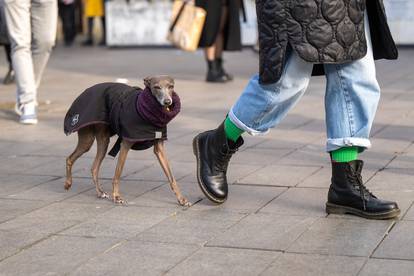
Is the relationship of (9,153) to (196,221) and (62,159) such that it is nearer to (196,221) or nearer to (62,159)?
(62,159)

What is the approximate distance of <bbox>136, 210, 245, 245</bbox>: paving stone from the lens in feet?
13.6

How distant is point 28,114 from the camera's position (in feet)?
26.0

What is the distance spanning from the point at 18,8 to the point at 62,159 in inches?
78.7

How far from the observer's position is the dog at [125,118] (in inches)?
177

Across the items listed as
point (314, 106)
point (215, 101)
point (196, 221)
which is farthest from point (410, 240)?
point (215, 101)

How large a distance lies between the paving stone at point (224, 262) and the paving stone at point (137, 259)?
0.05m

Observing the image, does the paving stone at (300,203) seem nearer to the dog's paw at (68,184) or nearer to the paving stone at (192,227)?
the paving stone at (192,227)

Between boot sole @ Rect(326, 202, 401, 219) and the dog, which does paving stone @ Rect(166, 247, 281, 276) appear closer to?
boot sole @ Rect(326, 202, 401, 219)

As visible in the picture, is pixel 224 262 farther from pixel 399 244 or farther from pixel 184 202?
pixel 184 202

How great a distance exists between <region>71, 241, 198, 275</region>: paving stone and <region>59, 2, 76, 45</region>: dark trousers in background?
48.8 ft

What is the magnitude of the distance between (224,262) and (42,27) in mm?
4769

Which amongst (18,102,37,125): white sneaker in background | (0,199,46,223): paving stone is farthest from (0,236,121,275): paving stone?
(18,102,37,125): white sneaker in background

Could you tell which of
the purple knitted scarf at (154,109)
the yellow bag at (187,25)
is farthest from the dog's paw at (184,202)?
the yellow bag at (187,25)

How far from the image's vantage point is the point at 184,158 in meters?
6.16
